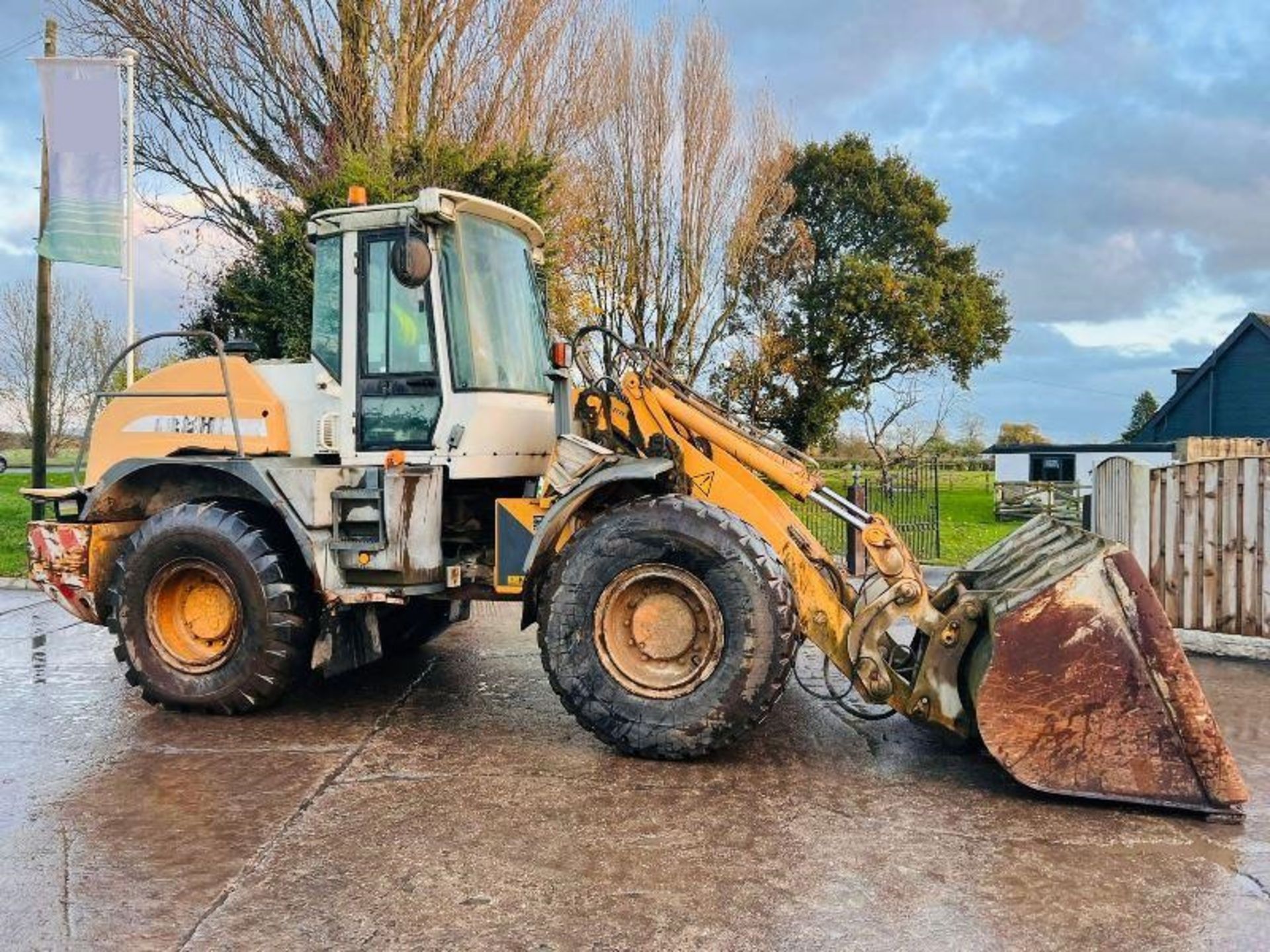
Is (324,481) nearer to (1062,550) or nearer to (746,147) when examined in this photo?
(1062,550)

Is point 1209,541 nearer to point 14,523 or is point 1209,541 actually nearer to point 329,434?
point 329,434

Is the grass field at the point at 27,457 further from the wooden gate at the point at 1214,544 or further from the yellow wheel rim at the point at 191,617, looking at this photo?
the wooden gate at the point at 1214,544

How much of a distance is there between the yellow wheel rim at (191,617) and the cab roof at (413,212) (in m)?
2.10

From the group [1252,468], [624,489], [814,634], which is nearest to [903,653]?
[814,634]

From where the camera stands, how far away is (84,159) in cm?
1238

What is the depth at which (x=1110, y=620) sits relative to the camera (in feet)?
14.1

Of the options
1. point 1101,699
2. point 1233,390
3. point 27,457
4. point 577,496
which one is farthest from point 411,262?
point 27,457

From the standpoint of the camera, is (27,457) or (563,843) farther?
(27,457)

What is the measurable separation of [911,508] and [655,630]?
1046cm

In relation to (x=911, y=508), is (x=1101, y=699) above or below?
below

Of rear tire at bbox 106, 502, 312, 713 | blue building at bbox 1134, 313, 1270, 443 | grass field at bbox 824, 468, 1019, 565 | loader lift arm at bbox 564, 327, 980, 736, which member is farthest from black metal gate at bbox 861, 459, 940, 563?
blue building at bbox 1134, 313, 1270, 443

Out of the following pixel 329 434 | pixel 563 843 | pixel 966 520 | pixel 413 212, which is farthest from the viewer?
pixel 966 520

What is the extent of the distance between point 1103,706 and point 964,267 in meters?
27.4

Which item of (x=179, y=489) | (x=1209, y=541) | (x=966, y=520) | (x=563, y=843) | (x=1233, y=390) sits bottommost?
(x=563, y=843)
